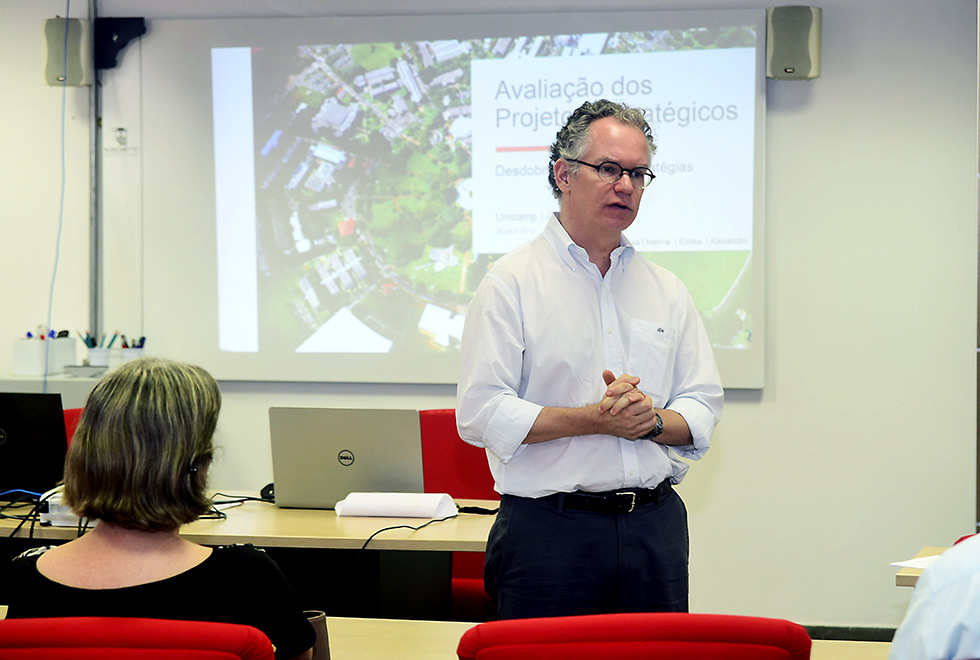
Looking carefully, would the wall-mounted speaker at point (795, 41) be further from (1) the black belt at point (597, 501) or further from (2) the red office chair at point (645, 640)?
(2) the red office chair at point (645, 640)

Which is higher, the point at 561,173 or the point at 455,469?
the point at 561,173

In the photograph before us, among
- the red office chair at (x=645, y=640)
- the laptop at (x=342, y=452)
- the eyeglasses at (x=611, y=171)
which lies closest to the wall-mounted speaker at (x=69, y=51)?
the laptop at (x=342, y=452)

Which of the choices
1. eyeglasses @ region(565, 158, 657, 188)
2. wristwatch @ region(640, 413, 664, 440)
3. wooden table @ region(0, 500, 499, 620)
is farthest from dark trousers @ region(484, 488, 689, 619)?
eyeglasses @ region(565, 158, 657, 188)

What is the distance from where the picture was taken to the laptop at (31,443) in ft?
8.84

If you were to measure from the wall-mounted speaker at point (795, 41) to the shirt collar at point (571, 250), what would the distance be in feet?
7.18

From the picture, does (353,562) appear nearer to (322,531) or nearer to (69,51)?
(322,531)

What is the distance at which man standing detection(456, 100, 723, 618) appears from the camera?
181 centimetres

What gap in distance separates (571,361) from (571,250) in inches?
10.3

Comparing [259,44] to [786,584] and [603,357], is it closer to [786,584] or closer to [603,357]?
[603,357]

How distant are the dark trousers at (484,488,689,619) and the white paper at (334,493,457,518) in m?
0.68

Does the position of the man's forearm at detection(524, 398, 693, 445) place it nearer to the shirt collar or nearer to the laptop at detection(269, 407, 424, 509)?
the shirt collar

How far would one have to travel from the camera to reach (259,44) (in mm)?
4184

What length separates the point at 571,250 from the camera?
2.01 meters

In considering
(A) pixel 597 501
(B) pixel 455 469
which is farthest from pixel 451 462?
(A) pixel 597 501
